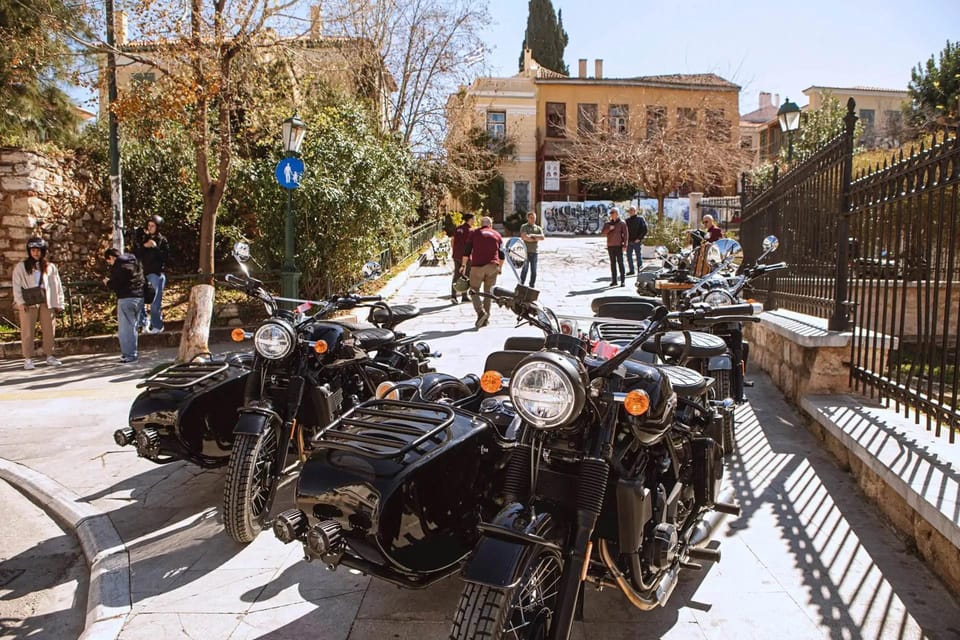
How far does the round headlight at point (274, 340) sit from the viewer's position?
4.08 meters

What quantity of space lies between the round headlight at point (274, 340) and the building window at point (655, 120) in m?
29.5

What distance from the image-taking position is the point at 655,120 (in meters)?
32.9

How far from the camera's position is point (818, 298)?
6305 mm

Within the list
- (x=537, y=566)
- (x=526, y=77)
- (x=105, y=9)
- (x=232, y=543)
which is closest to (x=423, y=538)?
(x=537, y=566)

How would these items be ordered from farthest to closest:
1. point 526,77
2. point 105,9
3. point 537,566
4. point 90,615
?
point 526,77 → point 105,9 → point 90,615 → point 537,566

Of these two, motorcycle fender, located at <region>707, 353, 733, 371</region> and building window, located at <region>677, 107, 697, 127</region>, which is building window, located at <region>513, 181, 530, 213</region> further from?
motorcycle fender, located at <region>707, 353, 733, 371</region>

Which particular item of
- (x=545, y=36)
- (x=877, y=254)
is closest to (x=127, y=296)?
(x=877, y=254)

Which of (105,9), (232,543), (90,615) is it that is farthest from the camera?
(105,9)

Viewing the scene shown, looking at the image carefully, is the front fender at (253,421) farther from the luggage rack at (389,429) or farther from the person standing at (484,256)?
the person standing at (484,256)

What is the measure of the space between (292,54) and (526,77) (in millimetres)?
31144

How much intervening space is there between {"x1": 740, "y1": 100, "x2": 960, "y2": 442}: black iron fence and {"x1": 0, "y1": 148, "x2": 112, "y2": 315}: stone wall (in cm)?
1238

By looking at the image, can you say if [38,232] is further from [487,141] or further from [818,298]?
[487,141]

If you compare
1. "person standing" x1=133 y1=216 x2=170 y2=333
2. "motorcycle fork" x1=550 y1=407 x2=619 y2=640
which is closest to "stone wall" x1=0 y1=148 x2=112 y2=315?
"person standing" x1=133 y1=216 x2=170 y2=333

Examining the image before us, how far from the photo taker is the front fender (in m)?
3.85
